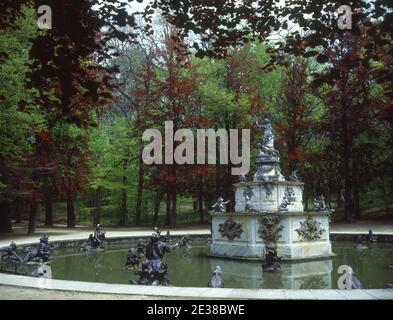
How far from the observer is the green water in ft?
43.6

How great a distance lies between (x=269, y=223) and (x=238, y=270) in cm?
269

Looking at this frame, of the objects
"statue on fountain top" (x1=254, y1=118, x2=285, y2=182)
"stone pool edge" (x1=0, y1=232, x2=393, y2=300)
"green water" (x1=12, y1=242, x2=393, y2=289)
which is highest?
"statue on fountain top" (x1=254, y1=118, x2=285, y2=182)

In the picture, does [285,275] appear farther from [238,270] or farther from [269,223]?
[269,223]

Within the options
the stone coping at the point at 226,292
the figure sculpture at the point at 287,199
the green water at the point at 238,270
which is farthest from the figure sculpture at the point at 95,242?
the stone coping at the point at 226,292

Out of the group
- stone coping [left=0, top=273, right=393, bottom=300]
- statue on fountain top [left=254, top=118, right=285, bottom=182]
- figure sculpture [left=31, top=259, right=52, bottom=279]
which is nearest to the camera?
stone coping [left=0, top=273, right=393, bottom=300]

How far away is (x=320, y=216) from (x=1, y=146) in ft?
52.8

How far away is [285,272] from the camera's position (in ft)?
49.7

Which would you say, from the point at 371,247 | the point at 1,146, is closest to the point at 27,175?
the point at 1,146

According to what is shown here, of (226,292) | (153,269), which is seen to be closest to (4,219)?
(153,269)

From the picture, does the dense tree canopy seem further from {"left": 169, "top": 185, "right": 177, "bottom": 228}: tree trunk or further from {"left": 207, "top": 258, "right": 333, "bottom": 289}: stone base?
{"left": 207, "top": 258, "right": 333, "bottom": 289}: stone base

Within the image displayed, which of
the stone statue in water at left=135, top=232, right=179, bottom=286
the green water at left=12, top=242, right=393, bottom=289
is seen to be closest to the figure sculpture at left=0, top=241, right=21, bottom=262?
the green water at left=12, top=242, right=393, bottom=289

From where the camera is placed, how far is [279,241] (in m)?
17.6

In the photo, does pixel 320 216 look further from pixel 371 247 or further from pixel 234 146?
pixel 234 146

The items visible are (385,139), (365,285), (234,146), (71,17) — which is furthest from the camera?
(385,139)
